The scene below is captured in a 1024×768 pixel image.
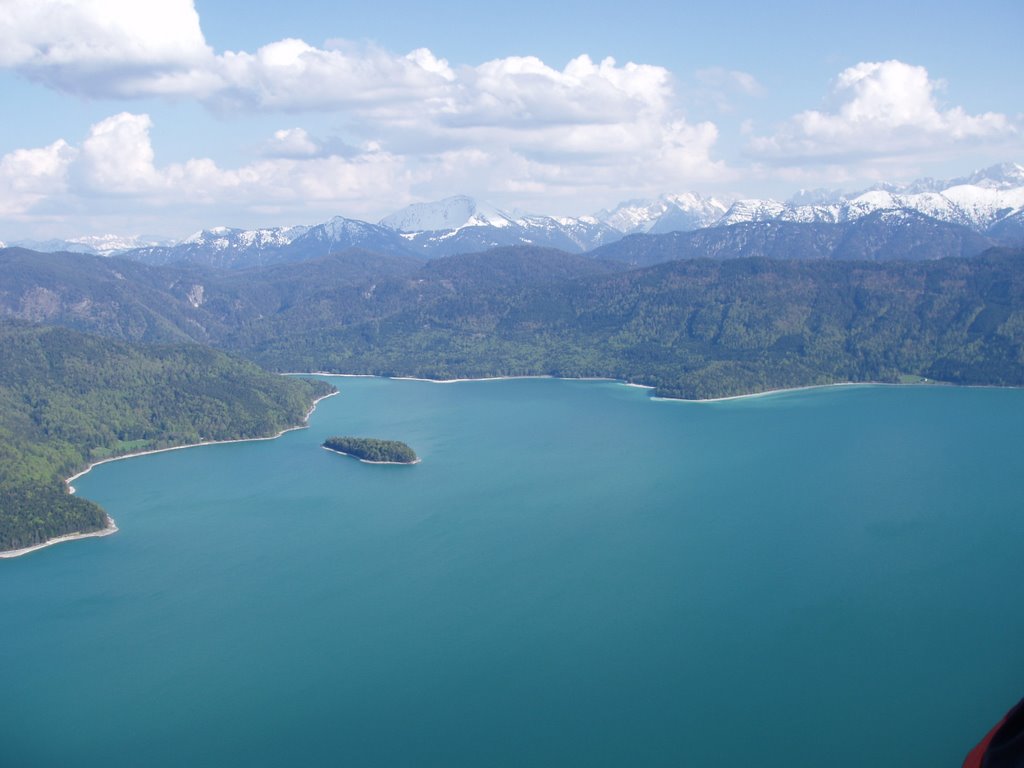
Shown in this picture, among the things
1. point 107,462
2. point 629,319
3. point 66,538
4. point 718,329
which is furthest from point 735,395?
point 66,538

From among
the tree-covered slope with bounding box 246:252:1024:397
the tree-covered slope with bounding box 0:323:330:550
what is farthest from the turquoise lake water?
the tree-covered slope with bounding box 246:252:1024:397

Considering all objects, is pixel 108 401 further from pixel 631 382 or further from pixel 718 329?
pixel 718 329

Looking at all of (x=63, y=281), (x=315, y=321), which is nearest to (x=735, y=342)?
(x=315, y=321)

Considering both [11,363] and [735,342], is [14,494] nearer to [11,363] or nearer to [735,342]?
[11,363]

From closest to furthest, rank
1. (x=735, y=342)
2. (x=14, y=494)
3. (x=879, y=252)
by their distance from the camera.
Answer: (x=14, y=494), (x=735, y=342), (x=879, y=252)

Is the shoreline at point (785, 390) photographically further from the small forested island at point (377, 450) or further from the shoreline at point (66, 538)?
the shoreline at point (66, 538)

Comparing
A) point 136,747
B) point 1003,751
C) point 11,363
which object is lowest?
point 136,747

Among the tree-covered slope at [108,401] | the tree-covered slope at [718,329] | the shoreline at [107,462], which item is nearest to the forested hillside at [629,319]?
the tree-covered slope at [718,329]
